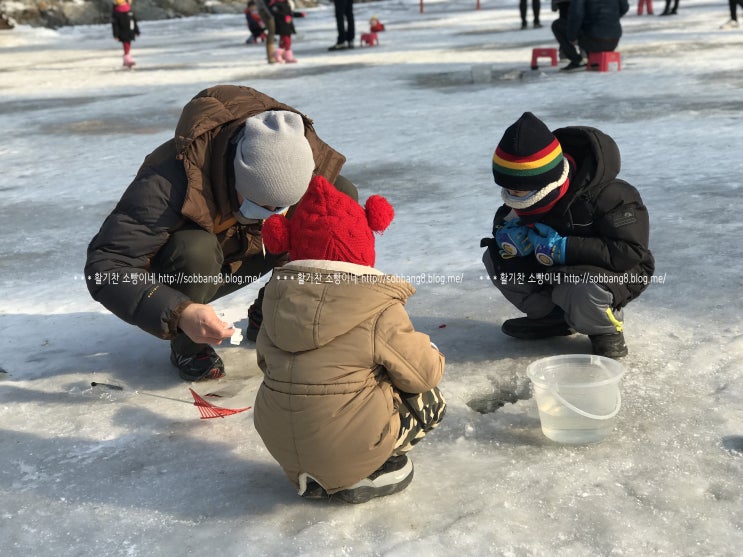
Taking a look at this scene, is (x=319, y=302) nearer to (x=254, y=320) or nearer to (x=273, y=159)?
(x=273, y=159)

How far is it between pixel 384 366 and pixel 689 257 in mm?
2329

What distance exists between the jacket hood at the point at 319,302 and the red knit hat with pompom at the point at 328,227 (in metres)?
0.04

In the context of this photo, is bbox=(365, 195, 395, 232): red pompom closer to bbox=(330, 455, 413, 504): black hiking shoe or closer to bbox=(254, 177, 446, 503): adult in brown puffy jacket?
bbox=(254, 177, 446, 503): adult in brown puffy jacket

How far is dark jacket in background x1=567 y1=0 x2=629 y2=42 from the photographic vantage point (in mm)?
10266

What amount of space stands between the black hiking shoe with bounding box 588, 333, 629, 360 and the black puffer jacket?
125 millimetres

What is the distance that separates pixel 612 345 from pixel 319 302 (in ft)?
4.58

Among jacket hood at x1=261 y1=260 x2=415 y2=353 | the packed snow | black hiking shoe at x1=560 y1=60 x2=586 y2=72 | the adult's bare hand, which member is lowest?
the packed snow

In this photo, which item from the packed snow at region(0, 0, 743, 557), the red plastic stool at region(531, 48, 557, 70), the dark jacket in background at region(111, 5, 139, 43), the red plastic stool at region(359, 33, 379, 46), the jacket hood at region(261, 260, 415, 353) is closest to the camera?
the jacket hood at region(261, 260, 415, 353)

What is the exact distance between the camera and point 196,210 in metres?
3.03

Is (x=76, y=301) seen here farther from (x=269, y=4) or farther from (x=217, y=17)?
(x=217, y=17)

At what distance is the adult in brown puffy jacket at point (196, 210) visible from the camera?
2830 mm

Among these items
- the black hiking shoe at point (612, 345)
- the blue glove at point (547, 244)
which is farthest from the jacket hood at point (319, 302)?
the black hiking shoe at point (612, 345)

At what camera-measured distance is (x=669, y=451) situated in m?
2.55

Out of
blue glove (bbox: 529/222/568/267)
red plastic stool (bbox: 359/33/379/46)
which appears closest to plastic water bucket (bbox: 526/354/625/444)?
blue glove (bbox: 529/222/568/267)
